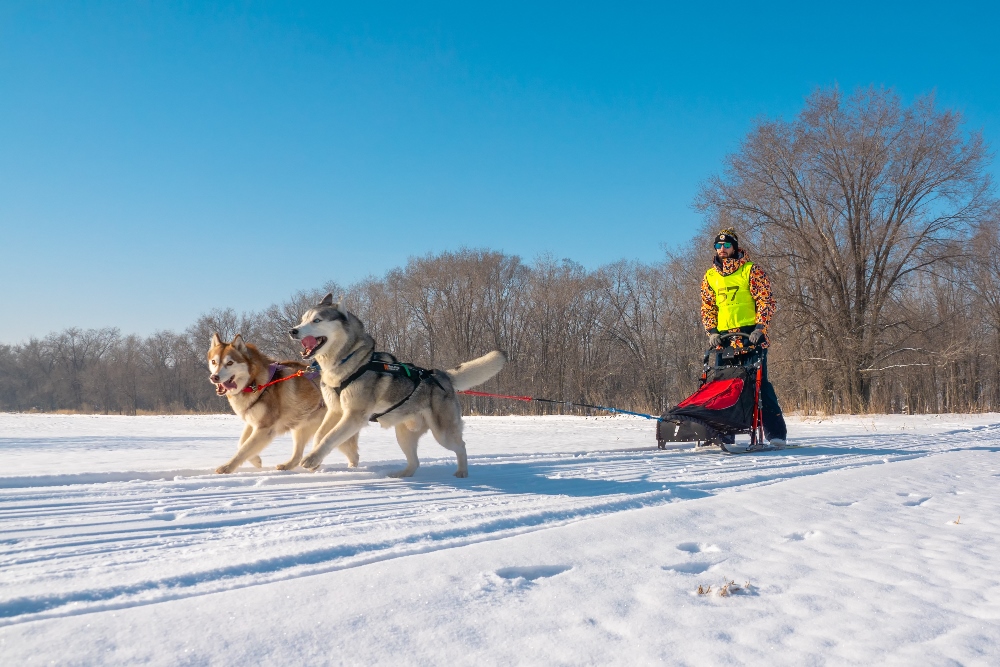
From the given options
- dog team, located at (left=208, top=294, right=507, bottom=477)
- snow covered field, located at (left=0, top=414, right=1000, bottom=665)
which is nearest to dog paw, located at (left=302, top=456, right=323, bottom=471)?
dog team, located at (left=208, top=294, right=507, bottom=477)

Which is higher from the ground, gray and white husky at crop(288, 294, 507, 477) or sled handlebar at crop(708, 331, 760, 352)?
sled handlebar at crop(708, 331, 760, 352)

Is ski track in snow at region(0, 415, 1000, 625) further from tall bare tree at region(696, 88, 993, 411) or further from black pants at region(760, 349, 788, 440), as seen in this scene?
tall bare tree at region(696, 88, 993, 411)

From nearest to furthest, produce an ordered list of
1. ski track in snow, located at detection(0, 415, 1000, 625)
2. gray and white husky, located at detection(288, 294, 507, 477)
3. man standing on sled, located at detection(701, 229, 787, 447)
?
1. ski track in snow, located at detection(0, 415, 1000, 625)
2. gray and white husky, located at detection(288, 294, 507, 477)
3. man standing on sled, located at detection(701, 229, 787, 447)

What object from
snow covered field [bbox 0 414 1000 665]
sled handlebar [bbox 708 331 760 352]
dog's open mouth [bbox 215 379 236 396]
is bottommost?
snow covered field [bbox 0 414 1000 665]

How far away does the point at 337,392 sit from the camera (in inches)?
198

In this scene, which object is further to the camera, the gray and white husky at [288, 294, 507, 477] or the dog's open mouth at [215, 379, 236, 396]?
the dog's open mouth at [215, 379, 236, 396]

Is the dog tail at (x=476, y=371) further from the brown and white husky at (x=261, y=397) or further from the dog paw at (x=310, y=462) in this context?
the dog paw at (x=310, y=462)

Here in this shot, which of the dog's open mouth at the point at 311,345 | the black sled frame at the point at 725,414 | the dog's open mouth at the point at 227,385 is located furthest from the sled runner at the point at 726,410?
the dog's open mouth at the point at 227,385

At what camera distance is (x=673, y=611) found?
1.96 metres

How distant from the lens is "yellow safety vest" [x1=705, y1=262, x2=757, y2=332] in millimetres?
7461

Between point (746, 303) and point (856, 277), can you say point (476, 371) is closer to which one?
point (746, 303)

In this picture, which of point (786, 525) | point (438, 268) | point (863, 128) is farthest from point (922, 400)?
point (786, 525)

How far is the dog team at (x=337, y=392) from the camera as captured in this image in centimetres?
498

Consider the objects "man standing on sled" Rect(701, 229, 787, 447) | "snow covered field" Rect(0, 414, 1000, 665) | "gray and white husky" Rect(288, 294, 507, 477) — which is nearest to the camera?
"snow covered field" Rect(0, 414, 1000, 665)
